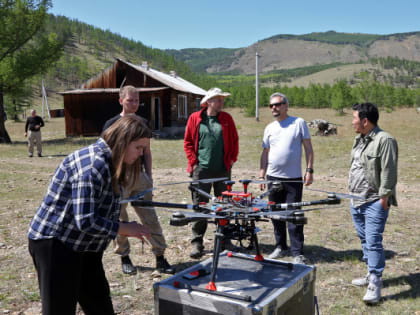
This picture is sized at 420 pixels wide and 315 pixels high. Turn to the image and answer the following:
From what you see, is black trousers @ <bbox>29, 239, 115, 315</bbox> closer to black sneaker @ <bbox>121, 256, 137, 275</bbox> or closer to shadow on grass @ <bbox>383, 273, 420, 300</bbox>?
black sneaker @ <bbox>121, 256, 137, 275</bbox>

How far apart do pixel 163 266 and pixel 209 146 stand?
1737 mm

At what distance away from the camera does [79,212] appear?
2240mm

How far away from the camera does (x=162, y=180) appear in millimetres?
11562

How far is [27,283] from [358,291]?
395 centimetres

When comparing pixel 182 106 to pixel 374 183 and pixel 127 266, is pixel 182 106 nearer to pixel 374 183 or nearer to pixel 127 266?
pixel 127 266

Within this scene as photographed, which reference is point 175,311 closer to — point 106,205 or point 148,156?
point 106,205

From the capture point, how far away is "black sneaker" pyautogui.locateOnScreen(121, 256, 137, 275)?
494 cm

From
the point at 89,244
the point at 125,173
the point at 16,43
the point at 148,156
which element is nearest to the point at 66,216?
the point at 89,244

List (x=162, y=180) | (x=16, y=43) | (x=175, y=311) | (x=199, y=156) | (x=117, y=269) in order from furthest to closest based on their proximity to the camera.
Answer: (x=16, y=43)
(x=162, y=180)
(x=199, y=156)
(x=117, y=269)
(x=175, y=311)

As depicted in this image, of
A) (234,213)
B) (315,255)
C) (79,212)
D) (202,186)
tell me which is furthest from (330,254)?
(79,212)

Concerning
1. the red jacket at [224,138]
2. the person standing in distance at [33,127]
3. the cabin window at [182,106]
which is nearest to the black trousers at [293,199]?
the red jacket at [224,138]

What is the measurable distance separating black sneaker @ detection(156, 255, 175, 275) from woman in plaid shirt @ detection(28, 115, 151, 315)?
243 cm

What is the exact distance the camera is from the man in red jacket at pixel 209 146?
5.41m

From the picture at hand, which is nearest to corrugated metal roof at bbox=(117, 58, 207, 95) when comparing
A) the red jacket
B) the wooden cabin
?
the wooden cabin
